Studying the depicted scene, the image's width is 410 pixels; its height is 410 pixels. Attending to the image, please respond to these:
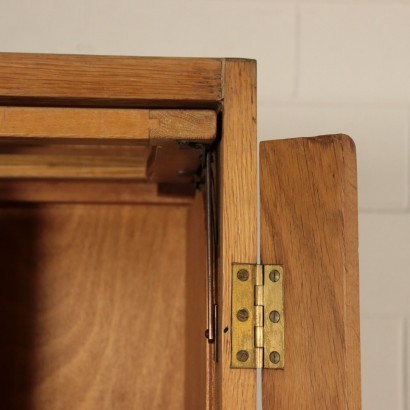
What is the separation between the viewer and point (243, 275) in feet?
2.23

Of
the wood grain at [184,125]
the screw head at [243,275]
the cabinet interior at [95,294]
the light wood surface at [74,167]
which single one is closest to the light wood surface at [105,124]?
the wood grain at [184,125]

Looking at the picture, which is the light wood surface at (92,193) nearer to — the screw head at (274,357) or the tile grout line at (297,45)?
the tile grout line at (297,45)

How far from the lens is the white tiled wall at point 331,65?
117 centimetres

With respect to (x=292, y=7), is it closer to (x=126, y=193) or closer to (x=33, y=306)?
(x=126, y=193)

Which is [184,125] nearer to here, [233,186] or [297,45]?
[233,186]

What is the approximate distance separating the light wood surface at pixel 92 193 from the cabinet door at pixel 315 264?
37 cm

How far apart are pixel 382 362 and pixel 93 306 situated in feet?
1.39

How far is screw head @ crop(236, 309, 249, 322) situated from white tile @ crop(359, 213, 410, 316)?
0.52m

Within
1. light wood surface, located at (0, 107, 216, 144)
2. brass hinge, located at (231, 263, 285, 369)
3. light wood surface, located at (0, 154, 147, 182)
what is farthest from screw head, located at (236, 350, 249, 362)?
light wood surface, located at (0, 154, 147, 182)

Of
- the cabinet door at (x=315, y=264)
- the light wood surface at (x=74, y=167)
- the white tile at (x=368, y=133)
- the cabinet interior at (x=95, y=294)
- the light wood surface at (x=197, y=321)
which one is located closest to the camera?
the cabinet door at (x=315, y=264)

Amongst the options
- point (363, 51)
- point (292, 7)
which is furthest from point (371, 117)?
point (292, 7)

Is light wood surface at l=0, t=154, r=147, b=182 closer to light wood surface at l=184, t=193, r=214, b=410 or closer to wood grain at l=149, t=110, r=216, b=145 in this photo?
light wood surface at l=184, t=193, r=214, b=410

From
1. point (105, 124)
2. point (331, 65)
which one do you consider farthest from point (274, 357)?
point (331, 65)

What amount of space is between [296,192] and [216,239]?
87 millimetres
